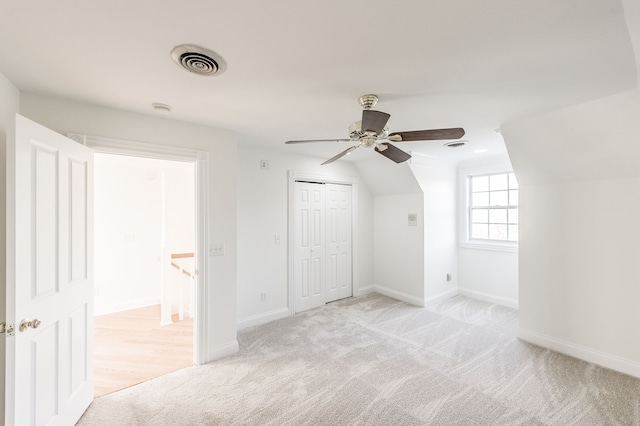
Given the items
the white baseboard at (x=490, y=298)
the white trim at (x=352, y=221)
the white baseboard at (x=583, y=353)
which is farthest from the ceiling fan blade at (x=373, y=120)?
the white baseboard at (x=490, y=298)

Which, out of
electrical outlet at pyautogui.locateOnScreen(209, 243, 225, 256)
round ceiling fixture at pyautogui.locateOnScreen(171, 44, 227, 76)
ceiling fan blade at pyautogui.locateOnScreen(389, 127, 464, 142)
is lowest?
electrical outlet at pyautogui.locateOnScreen(209, 243, 225, 256)

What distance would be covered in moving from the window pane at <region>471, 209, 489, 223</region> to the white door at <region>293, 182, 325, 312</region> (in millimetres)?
2635

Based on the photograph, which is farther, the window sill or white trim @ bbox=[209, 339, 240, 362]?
the window sill

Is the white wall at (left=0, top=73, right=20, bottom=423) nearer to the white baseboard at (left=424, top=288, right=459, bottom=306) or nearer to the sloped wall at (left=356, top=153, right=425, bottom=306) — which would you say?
the sloped wall at (left=356, top=153, right=425, bottom=306)

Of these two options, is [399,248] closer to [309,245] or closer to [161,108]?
[309,245]

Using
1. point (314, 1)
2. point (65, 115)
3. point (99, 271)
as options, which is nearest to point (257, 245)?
point (65, 115)

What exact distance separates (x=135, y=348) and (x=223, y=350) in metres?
1.10

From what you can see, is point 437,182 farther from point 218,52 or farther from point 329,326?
point 218,52

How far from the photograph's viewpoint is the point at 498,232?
14.3 ft

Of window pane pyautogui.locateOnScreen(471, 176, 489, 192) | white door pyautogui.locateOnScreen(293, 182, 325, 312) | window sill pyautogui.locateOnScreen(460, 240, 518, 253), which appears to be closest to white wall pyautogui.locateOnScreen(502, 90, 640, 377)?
window sill pyautogui.locateOnScreen(460, 240, 518, 253)

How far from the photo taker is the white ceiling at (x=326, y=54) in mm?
1140

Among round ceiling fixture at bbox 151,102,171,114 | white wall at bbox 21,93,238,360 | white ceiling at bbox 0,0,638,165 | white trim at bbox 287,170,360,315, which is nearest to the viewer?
white ceiling at bbox 0,0,638,165

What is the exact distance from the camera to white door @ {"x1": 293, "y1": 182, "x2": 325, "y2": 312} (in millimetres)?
4062

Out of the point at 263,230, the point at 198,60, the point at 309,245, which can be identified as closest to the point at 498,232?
the point at 309,245
